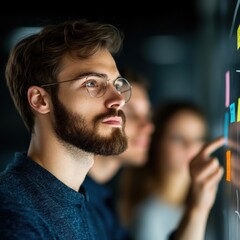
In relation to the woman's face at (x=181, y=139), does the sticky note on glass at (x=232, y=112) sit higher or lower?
higher

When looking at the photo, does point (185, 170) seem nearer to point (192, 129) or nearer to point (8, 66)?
point (192, 129)

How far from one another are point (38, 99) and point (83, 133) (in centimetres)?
8

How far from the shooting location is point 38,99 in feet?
2.40

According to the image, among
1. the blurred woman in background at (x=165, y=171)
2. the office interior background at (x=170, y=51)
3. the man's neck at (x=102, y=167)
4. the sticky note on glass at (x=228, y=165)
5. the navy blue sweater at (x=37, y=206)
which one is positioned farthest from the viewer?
the office interior background at (x=170, y=51)

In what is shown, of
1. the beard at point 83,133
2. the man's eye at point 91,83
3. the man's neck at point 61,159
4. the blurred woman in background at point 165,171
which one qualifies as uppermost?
the man's eye at point 91,83

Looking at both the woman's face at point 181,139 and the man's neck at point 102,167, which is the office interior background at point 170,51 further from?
the man's neck at point 102,167

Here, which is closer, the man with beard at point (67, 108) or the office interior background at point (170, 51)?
the man with beard at point (67, 108)

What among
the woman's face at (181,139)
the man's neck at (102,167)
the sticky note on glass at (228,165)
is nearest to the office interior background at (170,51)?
the woman's face at (181,139)

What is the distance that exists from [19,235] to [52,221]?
0.07 m

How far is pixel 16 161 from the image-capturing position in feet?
2.42

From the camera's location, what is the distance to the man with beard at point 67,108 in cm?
71

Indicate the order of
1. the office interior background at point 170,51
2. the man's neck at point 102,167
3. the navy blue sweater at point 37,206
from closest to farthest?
1. the navy blue sweater at point 37,206
2. the man's neck at point 102,167
3. the office interior background at point 170,51

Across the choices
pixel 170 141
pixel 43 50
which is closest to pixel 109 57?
pixel 43 50

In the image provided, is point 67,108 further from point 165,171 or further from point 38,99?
point 165,171
